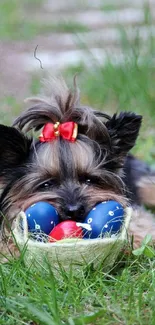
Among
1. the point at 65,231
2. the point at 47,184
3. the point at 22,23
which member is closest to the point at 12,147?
the point at 47,184

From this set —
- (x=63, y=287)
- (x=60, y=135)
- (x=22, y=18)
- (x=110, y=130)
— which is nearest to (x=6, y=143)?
(x=60, y=135)

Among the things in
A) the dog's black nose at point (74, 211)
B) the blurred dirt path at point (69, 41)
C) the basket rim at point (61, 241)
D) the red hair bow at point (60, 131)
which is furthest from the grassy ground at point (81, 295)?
the blurred dirt path at point (69, 41)

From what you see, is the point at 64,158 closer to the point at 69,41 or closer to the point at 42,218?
the point at 42,218

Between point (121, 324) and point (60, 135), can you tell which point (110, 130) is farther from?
point (121, 324)

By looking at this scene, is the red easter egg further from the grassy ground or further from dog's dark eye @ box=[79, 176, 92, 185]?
dog's dark eye @ box=[79, 176, 92, 185]

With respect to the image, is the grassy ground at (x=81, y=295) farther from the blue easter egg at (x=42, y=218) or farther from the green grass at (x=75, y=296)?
the blue easter egg at (x=42, y=218)

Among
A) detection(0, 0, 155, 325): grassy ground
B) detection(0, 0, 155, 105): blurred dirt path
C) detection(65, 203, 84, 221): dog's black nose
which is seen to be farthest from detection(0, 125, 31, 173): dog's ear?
detection(0, 0, 155, 105): blurred dirt path
